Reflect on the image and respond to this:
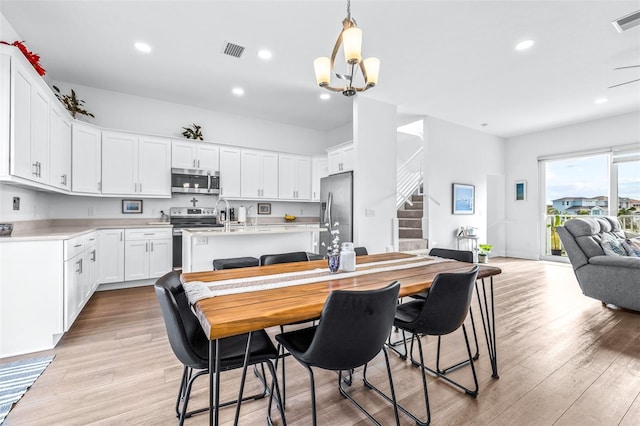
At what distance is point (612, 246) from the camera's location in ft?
12.2

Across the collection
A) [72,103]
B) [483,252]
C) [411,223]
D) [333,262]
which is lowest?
[483,252]

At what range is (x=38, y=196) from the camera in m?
3.74

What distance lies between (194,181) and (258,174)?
119 cm

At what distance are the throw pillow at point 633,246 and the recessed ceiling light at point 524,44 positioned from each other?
114 inches

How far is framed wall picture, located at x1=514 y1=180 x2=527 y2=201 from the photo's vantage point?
714 centimetres

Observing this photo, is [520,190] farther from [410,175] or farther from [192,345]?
[192,345]

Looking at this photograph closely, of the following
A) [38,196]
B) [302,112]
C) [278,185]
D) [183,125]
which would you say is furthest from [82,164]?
[302,112]

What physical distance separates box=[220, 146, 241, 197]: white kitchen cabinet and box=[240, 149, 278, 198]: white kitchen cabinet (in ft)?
0.26

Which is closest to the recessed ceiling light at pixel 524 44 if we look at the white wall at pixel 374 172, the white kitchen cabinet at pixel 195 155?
the white wall at pixel 374 172

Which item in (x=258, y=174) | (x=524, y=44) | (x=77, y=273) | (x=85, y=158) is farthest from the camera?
(x=258, y=174)

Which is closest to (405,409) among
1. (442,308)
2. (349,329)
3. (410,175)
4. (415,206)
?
(442,308)

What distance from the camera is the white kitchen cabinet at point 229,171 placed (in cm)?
531

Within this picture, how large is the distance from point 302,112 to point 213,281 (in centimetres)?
460

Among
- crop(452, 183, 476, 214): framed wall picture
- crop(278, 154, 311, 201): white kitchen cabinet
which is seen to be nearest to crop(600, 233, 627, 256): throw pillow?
crop(452, 183, 476, 214): framed wall picture
